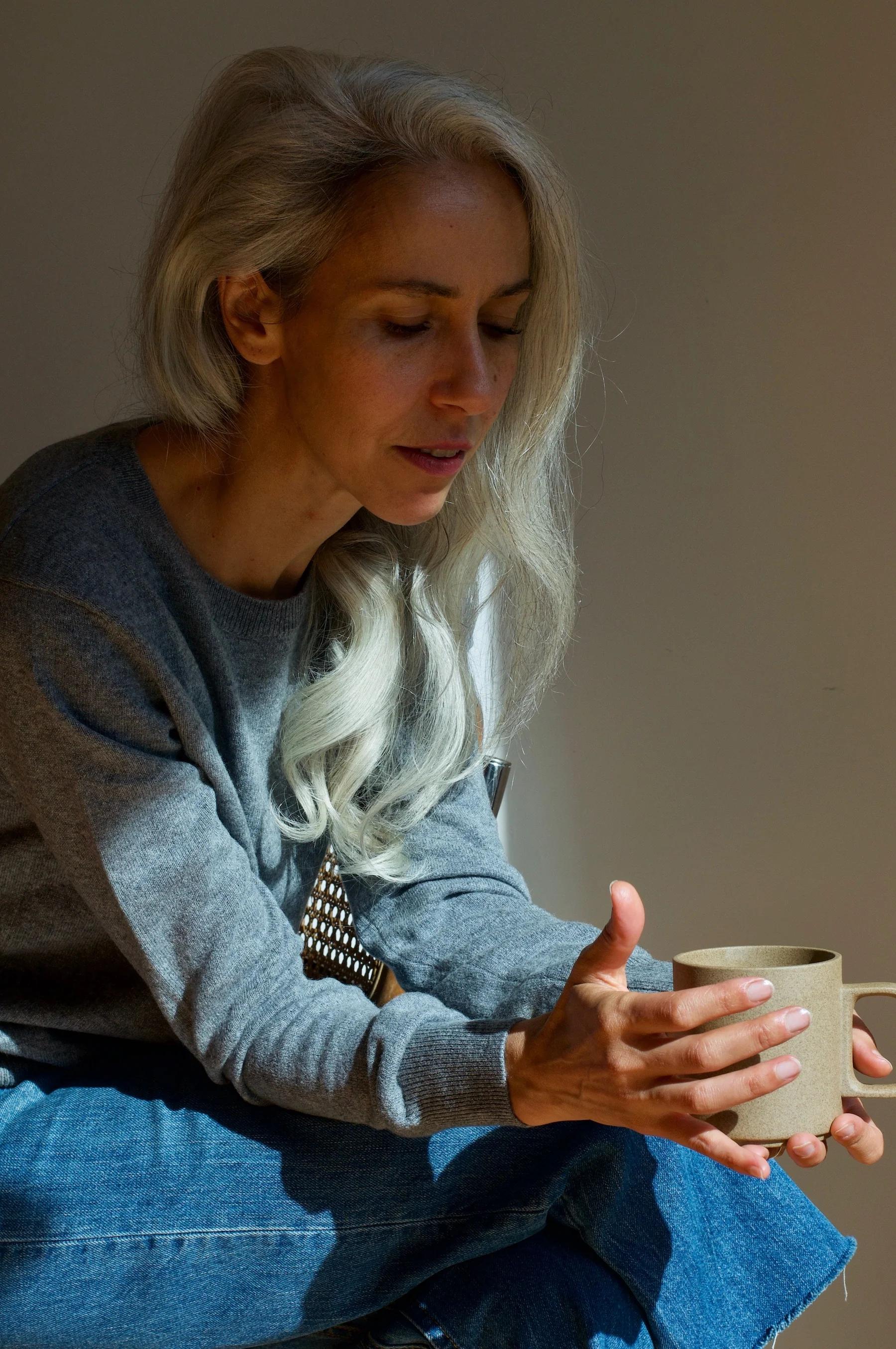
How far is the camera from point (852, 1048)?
0.85 m

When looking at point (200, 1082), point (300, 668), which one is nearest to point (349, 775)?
point (300, 668)

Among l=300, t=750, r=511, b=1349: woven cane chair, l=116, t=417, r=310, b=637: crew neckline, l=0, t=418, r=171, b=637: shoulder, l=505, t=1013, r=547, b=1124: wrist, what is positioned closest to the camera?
l=505, t=1013, r=547, b=1124: wrist

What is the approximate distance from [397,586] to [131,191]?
939mm

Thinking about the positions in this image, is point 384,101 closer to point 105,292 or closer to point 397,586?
point 397,586

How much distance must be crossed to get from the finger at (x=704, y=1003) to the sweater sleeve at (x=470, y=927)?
328 millimetres

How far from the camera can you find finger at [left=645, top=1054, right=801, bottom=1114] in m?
0.77

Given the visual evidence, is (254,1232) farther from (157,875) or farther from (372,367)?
(372,367)

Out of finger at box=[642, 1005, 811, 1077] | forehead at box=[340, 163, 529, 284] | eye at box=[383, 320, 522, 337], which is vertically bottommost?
finger at box=[642, 1005, 811, 1077]

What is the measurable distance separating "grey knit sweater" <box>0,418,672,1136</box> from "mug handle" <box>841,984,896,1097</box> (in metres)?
0.23

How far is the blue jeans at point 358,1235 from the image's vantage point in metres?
0.94

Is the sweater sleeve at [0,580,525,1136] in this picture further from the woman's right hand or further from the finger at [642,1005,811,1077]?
the finger at [642,1005,811,1077]

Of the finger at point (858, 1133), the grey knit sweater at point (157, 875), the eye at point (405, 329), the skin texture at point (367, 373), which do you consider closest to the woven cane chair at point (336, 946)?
the grey knit sweater at point (157, 875)

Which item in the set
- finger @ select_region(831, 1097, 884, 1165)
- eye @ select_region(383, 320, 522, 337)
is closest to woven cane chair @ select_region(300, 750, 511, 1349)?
eye @ select_region(383, 320, 522, 337)

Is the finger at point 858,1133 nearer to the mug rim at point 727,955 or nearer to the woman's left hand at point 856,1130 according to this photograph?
the woman's left hand at point 856,1130
